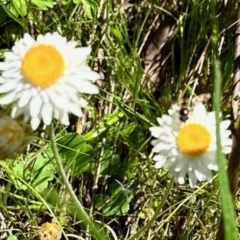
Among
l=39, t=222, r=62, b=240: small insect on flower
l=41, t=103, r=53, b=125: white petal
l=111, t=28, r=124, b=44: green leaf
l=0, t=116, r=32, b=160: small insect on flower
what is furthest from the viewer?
l=111, t=28, r=124, b=44: green leaf

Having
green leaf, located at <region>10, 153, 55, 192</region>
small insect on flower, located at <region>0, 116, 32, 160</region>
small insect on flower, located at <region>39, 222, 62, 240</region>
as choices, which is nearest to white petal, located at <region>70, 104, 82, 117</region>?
small insect on flower, located at <region>0, 116, 32, 160</region>

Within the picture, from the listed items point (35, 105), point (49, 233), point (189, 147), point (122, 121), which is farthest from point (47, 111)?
point (122, 121)

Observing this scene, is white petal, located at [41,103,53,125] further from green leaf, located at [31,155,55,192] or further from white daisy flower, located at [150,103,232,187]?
green leaf, located at [31,155,55,192]

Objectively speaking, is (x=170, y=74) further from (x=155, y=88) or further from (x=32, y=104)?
(x=32, y=104)

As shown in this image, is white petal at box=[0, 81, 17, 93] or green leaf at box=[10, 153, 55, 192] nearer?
white petal at box=[0, 81, 17, 93]

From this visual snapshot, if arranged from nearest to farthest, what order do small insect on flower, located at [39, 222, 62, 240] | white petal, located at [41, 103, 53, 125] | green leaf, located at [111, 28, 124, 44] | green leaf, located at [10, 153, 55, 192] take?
white petal, located at [41, 103, 53, 125], small insect on flower, located at [39, 222, 62, 240], green leaf, located at [10, 153, 55, 192], green leaf, located at [111, 28, 124, 44]

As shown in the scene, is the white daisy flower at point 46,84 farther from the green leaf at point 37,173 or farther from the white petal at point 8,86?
the green leaf at point 37,173
